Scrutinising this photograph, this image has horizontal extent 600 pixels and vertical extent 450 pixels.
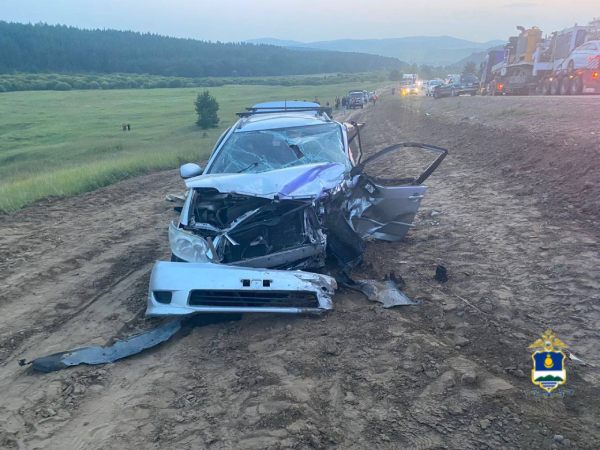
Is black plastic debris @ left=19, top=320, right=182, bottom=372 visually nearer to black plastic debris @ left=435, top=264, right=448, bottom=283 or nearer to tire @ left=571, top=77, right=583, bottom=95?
black plastic debris @ left=435, top=264, right=448, bottom=283

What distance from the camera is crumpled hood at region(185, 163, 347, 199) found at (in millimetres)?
5301

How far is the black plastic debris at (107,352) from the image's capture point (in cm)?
430

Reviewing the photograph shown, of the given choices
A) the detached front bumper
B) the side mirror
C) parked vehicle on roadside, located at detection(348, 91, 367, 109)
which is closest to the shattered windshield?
the side mirror

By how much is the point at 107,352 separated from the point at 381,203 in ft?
11.5

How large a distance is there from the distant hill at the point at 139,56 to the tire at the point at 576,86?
317ft

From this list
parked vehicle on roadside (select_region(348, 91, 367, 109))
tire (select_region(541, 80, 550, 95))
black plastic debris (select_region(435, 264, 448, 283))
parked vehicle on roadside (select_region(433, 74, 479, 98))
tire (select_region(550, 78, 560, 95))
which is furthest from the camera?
parked vehicle on roadside (select_region(348, 91, 367, 109))

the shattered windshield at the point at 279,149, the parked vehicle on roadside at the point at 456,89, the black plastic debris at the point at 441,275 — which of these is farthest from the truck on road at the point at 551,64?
the black plastic debris at the point at 441,275

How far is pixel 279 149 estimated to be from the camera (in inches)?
267

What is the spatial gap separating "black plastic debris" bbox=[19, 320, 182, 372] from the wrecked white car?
233 millimetres

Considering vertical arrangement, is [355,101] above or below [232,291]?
below

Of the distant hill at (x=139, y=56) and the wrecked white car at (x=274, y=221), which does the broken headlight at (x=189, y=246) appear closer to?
the wrecked white car at (x=274, y=221)

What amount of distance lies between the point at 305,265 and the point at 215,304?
1.07 meters

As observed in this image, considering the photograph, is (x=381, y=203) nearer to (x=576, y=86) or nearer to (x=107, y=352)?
(x=107, y=352)

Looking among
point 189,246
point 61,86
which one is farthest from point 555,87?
point 61,86
